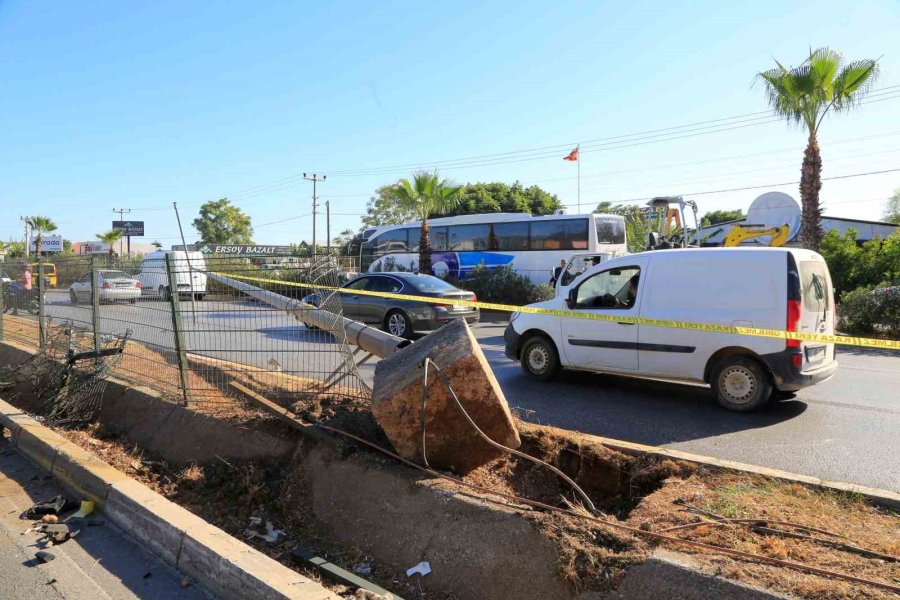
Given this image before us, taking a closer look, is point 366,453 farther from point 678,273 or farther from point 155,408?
point 678,273

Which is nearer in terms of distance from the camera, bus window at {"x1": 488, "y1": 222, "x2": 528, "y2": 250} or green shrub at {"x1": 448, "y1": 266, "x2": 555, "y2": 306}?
green shrub at {"x1": 448, "y1": 266, "x2": 555, "y2": 306}

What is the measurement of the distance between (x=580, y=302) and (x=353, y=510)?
4.88 m

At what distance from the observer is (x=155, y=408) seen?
5.88 meters

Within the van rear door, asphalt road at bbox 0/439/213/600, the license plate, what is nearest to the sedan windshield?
the van rear door

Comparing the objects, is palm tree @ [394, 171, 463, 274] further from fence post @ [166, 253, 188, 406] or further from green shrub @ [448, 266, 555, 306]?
fence post @ [166, 253, 188, 406]

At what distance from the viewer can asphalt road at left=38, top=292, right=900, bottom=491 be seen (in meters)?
5.04

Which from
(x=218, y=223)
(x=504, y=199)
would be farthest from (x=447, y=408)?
(x=218, y=223)

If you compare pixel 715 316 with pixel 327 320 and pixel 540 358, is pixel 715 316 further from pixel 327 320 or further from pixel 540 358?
pixel 327 320

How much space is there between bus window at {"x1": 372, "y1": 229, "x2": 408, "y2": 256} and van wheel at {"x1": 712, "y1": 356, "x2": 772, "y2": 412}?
75.2ft

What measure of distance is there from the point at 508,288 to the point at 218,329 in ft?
62.9

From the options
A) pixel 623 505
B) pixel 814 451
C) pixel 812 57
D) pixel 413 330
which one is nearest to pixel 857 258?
pixel 812 57

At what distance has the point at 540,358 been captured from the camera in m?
8.46

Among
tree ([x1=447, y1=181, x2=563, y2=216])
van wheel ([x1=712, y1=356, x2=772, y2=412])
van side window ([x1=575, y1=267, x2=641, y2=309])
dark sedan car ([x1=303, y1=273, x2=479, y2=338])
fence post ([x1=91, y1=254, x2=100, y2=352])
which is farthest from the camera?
tree ([x1=447, y1=181, x2=563, y2=216])

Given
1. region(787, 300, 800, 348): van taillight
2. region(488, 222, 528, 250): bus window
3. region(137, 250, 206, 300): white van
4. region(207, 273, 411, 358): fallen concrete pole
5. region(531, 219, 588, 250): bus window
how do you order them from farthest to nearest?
region(488, 222, 528, 250): bus window < region(531, 219, 588, 250): bus window < region(787, 300, 800, 348): van taillight < region(137, 250, 206, 300): white van < region(207, 273, 411, 358): fallen concrete pole
